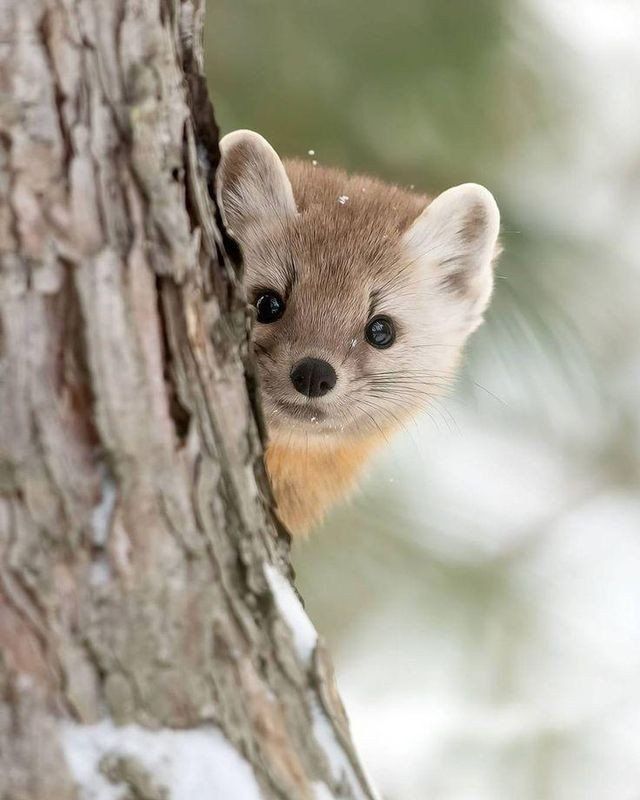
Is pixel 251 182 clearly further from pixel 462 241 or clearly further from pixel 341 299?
pixel 462 241

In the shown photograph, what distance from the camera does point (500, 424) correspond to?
15.5ft

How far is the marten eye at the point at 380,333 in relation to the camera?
116 inches

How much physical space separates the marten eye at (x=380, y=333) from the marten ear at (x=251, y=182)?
0.39m

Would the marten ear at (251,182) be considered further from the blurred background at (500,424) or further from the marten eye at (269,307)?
the blurred background at (500,424)

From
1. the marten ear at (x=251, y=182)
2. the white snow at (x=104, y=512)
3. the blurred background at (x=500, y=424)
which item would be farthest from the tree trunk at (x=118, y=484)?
the blurred background at (x=500, y=424)

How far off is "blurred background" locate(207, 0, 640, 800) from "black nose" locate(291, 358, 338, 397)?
2.54 ft

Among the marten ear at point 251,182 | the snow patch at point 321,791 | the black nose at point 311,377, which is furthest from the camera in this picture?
the marten ear at point 251,182

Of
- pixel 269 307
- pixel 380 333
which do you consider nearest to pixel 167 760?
pixel 269 307

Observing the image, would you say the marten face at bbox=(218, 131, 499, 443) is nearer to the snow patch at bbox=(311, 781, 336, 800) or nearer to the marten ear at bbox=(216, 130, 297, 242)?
the marten ear at bbox=(216, 130, 297, 242)

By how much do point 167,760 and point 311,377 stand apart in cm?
140

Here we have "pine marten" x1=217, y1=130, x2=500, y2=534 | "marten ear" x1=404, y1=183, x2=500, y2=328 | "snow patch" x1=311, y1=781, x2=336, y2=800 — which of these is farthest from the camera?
"marten ear" x1=404, y1=183, x2=500, y2=328

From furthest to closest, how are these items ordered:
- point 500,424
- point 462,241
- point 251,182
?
point 500,424, point 462,241, point 251,182

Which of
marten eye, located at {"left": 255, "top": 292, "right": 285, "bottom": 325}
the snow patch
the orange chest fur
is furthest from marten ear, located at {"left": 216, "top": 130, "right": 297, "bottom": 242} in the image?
the snow patch

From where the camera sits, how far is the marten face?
270 centimetres
